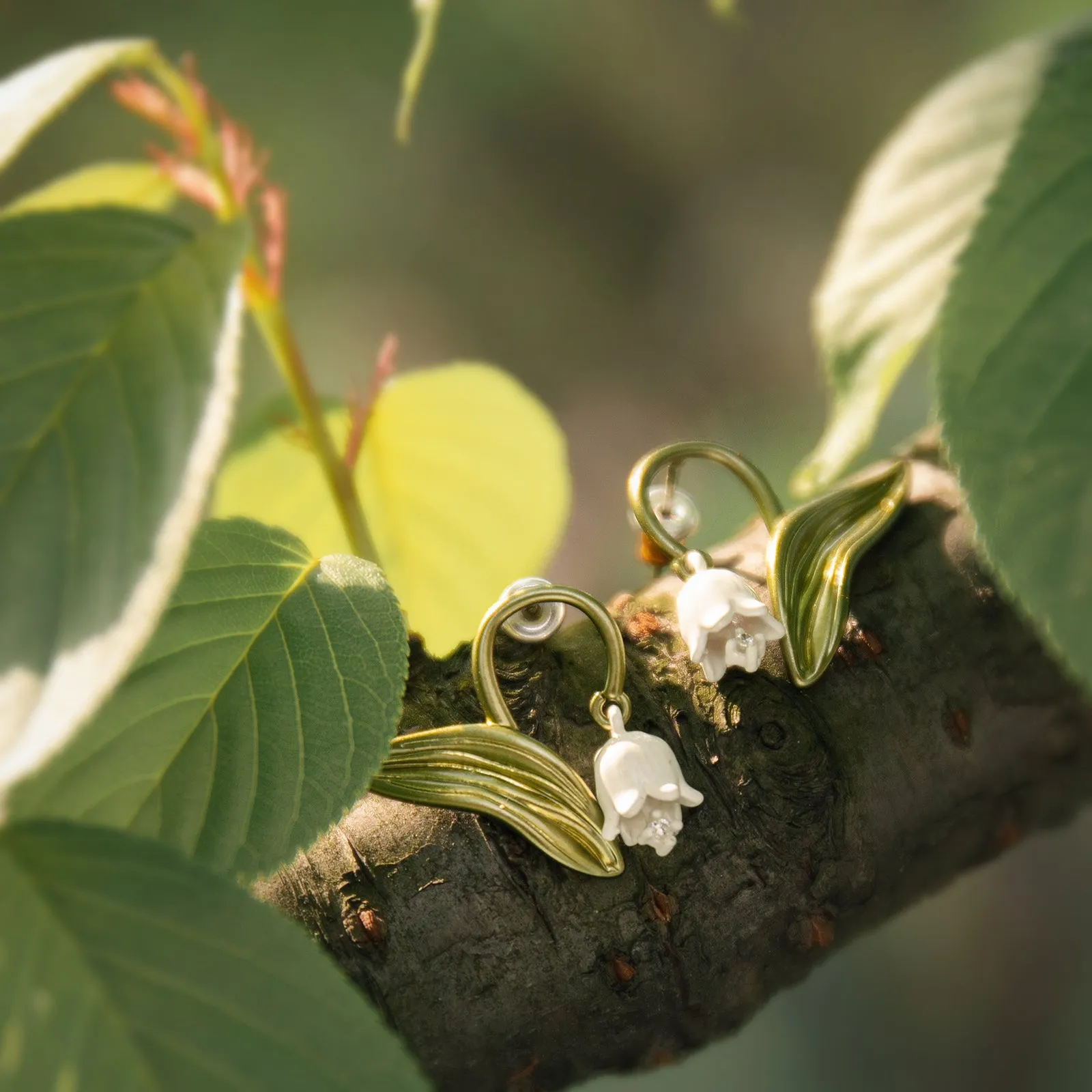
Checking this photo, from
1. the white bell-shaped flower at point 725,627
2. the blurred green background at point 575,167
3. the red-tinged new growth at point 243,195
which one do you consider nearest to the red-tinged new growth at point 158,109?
the red-tinged new growth at point 243,195

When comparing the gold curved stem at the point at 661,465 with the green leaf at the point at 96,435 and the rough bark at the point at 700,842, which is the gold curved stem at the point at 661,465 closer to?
the rough bark at the point at 700,842

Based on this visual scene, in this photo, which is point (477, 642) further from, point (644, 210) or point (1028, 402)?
point (644, 210)

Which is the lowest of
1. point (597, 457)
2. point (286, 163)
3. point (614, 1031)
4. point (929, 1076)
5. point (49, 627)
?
point (929, 1076)

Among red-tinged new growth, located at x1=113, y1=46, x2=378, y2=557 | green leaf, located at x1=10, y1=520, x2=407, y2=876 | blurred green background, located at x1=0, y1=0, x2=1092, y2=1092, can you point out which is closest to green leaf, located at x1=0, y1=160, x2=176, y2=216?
red-tinged new growth, located at x1=113, y1=46, x2=378, y2=557

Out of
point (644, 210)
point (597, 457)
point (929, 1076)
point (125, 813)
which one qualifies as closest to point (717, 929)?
point (125, 813)

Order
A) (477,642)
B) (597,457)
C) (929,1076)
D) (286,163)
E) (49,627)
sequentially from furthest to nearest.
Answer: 1. (286,163)
2. (597,457)
3. (929,1076)
4. (477,642)
5. (49,627)

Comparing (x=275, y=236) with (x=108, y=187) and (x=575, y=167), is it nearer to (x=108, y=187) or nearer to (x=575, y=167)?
(x=108, y=187)
